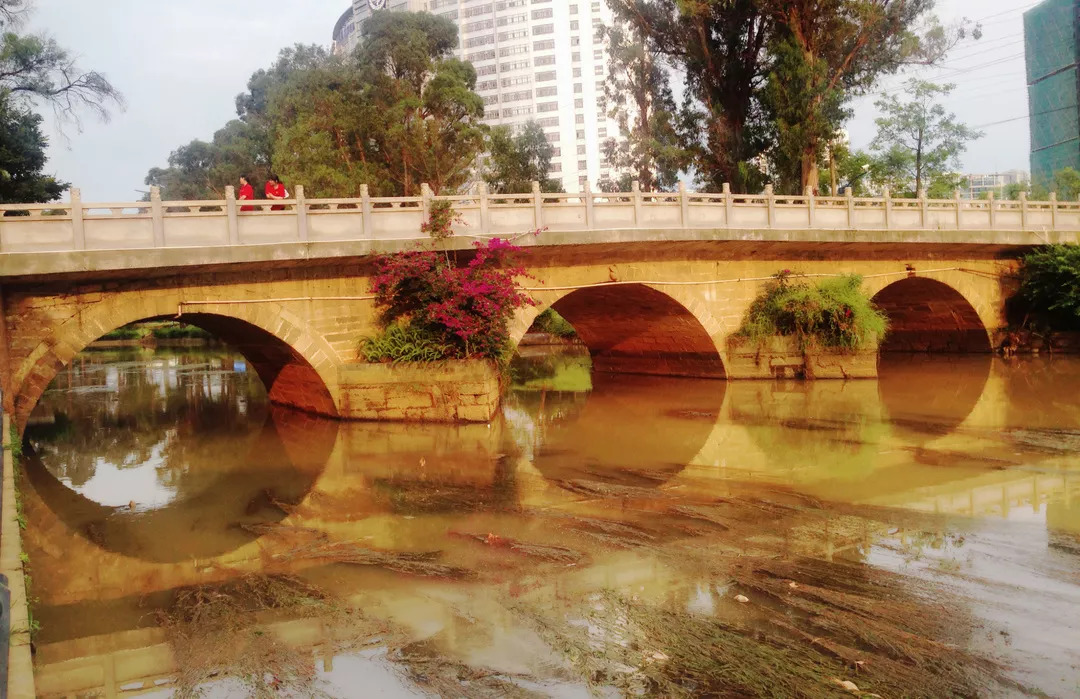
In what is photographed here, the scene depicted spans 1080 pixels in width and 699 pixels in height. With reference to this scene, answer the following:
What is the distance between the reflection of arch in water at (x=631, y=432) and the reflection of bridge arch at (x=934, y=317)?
7429 mm

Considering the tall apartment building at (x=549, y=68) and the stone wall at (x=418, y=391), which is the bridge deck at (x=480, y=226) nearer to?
the stone wall at (x=418, y=391)

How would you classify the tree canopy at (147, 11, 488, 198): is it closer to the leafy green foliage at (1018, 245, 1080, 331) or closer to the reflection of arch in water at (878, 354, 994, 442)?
the reflection of arch in water at (878, 354, 994, 442)

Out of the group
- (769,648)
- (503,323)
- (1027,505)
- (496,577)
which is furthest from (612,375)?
(769,648)

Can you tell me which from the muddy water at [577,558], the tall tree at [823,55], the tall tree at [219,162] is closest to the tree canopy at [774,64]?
the tall tree at [823,55]

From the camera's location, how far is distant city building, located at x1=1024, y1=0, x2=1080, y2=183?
1404 inches

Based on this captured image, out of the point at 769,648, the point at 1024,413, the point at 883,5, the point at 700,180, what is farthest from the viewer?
the point at 700,180

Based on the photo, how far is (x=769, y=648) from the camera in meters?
4.55

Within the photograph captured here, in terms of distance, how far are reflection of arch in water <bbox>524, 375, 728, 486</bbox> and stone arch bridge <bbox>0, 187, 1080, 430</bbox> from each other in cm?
180

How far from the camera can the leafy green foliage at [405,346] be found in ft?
43.0

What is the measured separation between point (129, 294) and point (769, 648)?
9.99 meters

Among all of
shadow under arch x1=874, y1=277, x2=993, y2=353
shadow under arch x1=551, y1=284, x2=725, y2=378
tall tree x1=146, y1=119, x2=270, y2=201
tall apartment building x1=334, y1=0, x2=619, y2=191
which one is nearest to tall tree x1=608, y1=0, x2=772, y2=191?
shadow under arch x1=874, y1=277, x2=993, y2=353

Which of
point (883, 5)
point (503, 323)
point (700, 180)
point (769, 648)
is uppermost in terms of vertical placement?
point (883, 5)

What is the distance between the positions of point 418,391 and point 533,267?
3.41 meters

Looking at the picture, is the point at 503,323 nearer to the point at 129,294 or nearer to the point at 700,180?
the point at 129,294
